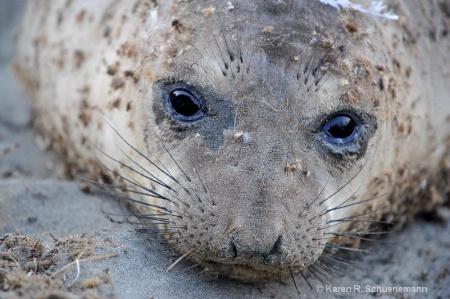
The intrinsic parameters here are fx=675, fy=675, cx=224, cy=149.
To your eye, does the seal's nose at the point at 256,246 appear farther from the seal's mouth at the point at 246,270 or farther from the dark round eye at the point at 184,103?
the dark round eye at the point at 184,103

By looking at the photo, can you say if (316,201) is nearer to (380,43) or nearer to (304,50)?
(304,50)

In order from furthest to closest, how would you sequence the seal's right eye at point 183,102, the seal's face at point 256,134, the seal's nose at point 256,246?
1. the seal's right eye at point 183,102
2. the seal's face at point 256,134
3. the seal's nose at point 256,246

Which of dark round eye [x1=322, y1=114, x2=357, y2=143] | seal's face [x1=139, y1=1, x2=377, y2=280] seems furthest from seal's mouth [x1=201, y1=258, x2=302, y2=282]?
dark round eye [x1=322, y1=114, x2=357, y2=143]

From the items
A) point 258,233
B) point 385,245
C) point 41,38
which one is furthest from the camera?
point 41,38

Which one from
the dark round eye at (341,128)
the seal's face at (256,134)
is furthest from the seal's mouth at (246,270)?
the dark round eye at (341,128)

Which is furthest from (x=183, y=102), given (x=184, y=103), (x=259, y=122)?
(x=259, y=122)

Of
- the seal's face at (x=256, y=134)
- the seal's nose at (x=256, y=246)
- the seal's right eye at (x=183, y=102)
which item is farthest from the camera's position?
the seal's right eye at (x=183, y=102)

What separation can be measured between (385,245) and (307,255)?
3.84 ft

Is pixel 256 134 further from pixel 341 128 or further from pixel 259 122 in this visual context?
pixel 341 128

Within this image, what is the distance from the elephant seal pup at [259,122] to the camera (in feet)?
9.11

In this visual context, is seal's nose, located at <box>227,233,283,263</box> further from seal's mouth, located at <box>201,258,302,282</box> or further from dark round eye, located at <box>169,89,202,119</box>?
dark round eye, located at <box>169,89,202,119</box>

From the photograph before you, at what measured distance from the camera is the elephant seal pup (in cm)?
278

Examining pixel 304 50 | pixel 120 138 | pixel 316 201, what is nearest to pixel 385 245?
pixel 316 201

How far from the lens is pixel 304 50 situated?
9.98 feet
